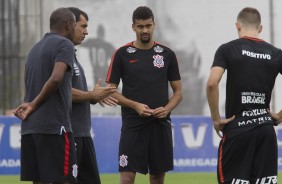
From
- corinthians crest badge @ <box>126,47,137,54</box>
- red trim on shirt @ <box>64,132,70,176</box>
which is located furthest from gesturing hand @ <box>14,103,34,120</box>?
corinthians crest badge @ <box>126,47,137,54</box>

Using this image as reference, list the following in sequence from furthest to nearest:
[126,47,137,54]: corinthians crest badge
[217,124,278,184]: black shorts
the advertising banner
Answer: the advertising banner
[126,47,137,54]: corinthians crest badge
[217,124,278,184]: black shorts

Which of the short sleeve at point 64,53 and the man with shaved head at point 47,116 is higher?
the short sleeve at point 64,53

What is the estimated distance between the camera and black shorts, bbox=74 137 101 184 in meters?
9.57

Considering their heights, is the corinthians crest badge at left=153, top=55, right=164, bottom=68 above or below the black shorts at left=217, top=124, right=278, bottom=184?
above

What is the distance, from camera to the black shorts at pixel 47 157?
824cm

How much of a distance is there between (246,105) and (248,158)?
1.58ft

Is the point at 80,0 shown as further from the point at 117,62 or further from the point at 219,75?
the point at 219,75

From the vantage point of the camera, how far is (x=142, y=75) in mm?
10023

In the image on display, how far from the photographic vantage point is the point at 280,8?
3153 cm

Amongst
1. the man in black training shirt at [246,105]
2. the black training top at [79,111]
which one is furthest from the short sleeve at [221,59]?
the black training top at [79,111]

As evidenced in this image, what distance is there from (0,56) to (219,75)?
22.9m

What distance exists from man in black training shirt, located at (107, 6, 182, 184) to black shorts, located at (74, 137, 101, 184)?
0.52 meters

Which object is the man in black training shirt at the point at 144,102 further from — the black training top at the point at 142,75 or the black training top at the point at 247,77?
the black training top at the point at 247,77

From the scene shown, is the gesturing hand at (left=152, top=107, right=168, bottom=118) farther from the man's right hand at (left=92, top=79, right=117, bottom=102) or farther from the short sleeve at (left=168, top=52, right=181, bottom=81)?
the man's right hand at (left=92, top=79, right=117, bottom=102)
